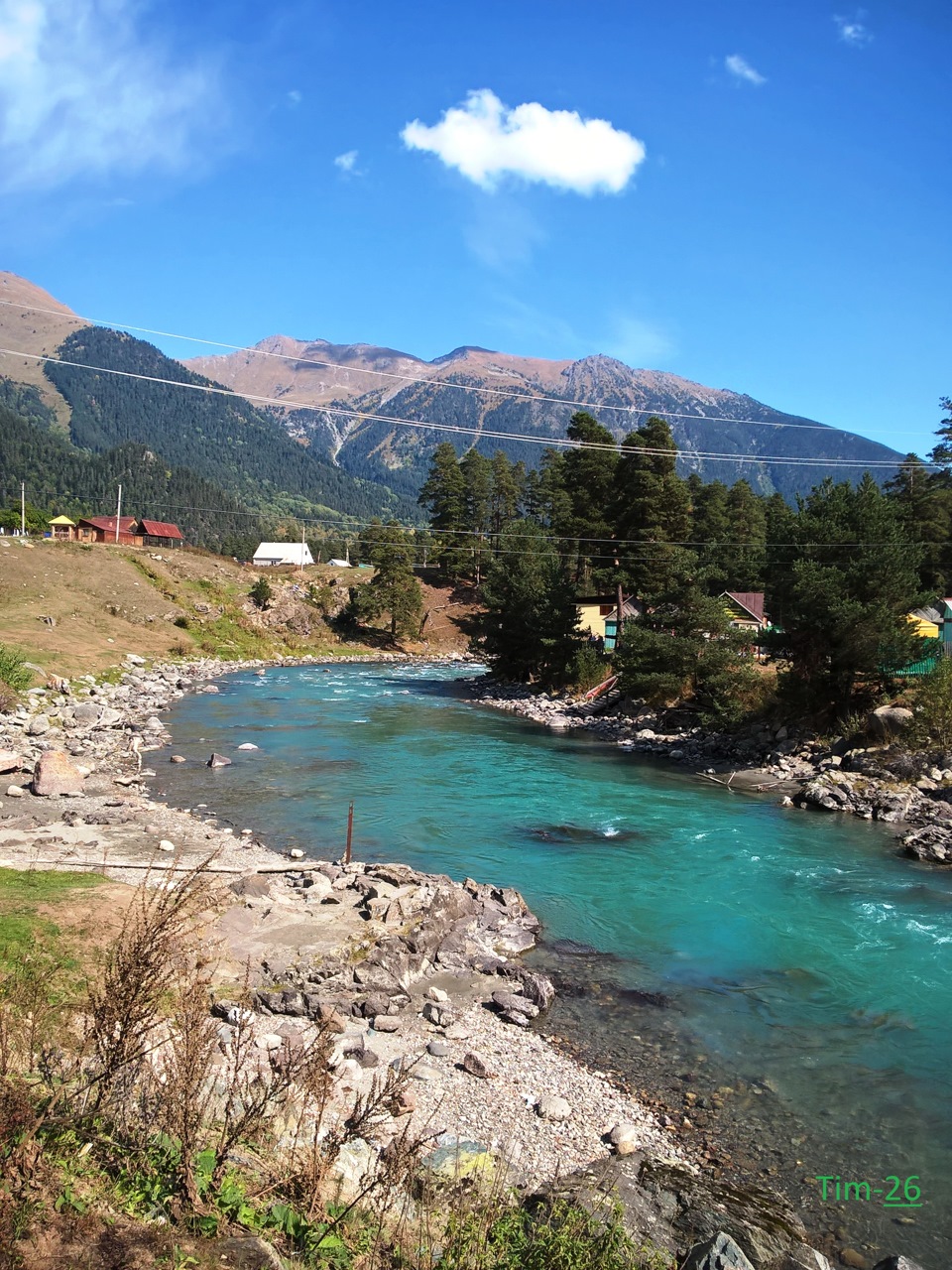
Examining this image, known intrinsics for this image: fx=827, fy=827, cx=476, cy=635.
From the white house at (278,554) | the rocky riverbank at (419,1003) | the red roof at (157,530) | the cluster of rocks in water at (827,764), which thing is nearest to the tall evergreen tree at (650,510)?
the cluster of rocks in water at (827,764)

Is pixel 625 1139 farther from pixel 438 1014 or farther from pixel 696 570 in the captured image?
pixel 696 570

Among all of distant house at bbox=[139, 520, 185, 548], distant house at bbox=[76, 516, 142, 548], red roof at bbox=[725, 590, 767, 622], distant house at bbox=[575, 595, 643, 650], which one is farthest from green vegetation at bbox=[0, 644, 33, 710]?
distant house at bbox=[139, 520, 185, 548]

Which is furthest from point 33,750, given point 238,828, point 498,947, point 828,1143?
point 828,1143

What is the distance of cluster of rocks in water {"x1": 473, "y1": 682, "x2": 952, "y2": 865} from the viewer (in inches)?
840

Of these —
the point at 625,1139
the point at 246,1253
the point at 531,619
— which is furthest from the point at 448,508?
the point at 246,1253

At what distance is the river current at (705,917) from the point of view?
876 centimetres

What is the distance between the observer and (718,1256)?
6.13 m

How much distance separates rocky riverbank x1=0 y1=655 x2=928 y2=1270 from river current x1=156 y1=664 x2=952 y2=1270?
766mm

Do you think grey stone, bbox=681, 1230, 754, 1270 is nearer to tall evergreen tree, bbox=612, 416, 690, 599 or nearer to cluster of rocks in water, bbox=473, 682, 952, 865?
cluster of rocks in water, bbox=473, 682, 952, 865

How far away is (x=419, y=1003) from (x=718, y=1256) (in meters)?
5.34

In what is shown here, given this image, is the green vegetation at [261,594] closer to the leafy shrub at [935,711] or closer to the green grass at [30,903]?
the leafy shrub at [935,711]

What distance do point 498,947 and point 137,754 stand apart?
15883mm

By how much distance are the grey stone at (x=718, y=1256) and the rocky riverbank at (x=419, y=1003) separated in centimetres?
2

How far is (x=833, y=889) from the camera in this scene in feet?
53.1
